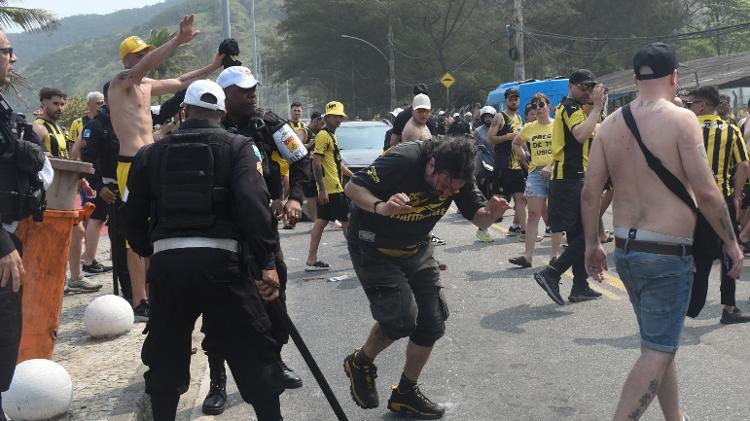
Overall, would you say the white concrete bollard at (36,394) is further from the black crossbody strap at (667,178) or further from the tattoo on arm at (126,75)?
the black crossbody strap at (667,178)

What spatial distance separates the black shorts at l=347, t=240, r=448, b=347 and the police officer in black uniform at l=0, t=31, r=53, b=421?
1.79m

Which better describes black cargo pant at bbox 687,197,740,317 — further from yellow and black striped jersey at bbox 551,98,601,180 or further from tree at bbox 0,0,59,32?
tree at bbox 0,0,59,32

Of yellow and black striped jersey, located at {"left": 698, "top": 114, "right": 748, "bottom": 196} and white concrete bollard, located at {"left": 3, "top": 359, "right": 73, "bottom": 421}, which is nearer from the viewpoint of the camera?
white concrete bollard, located at {"left": 3, "top": 359, "right": 73, "bottom": 421}

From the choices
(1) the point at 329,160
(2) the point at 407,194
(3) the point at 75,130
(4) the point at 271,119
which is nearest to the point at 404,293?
(2) the point at 407,194

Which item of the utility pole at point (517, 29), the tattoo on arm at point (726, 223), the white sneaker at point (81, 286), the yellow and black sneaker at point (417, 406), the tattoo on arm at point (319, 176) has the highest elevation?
the utility pole at point (517, 29)

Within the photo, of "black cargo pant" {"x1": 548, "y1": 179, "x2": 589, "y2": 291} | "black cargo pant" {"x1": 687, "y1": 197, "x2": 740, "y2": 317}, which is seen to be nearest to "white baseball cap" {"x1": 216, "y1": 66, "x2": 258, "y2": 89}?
"black cargo pant" {"x1": 687, "y1": 197, "x2": 740, "y2": 317}

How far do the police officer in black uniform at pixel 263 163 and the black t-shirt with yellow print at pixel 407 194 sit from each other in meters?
0.52

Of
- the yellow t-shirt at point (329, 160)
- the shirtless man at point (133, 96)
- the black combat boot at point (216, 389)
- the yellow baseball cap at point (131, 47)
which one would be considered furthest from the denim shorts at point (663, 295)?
the yellow t-shirt at point (329, 160)

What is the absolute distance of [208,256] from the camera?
3.97 meters

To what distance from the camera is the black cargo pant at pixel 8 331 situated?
13.8ft

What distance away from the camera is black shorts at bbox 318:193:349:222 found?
10430 millimetres

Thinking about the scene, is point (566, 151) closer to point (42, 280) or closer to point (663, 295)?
point (663, 295)

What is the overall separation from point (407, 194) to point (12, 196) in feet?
6.73

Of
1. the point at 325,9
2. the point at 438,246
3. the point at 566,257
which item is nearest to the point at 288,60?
the point at 325,9
